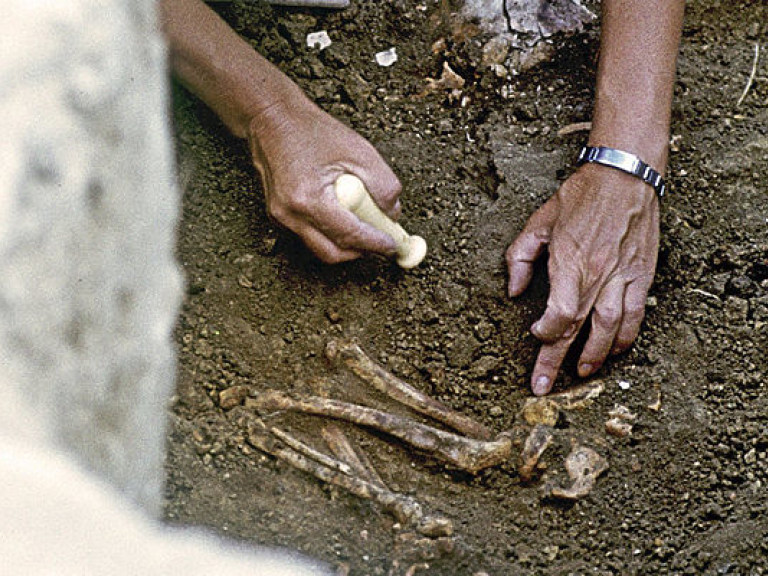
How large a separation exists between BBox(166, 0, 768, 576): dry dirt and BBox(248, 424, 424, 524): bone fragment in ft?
0.06

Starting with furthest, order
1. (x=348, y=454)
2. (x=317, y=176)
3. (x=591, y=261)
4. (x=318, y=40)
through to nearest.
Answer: (x=318, y=40) → (x=591, y=261) → (x=317, y=176) → (x=348, y=454)

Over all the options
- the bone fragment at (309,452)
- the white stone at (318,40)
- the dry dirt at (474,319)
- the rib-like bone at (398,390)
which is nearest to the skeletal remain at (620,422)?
the dry dirt at (474,319)

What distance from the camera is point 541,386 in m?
1.68

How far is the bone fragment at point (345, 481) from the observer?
1.40 meters

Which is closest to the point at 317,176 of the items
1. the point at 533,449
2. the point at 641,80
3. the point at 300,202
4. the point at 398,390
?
the point at 300,202

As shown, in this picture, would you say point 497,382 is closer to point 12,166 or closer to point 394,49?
point 394,49

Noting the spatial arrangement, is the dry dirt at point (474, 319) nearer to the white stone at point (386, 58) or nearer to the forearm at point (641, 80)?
the white stone at point (386, 58)

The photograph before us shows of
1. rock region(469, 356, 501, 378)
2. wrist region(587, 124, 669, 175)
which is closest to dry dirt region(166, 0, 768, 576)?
rock region(469, 356, 501, 378)

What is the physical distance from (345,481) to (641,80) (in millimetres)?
1093

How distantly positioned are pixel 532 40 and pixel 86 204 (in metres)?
1.70

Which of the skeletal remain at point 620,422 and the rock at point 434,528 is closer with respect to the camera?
the rock at point 434,528

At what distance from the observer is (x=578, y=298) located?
1.71m

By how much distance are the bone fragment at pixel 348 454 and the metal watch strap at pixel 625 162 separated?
0.82 meters

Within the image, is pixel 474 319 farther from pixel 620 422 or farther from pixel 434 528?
pixel 434 528
